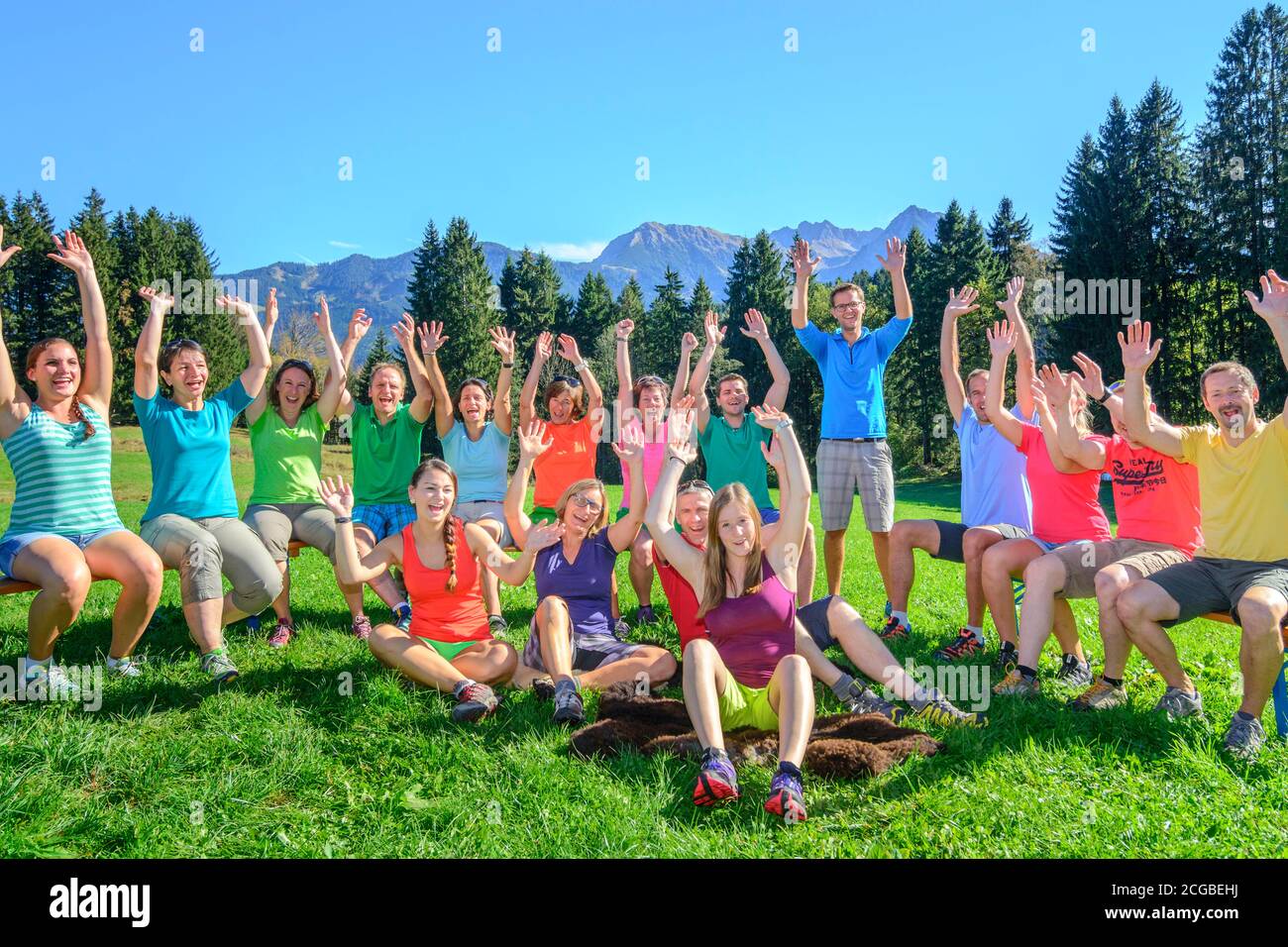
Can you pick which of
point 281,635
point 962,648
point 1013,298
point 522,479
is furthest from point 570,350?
point 962,648

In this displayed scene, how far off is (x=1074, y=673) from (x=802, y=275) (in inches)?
172

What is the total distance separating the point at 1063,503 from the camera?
252 inches

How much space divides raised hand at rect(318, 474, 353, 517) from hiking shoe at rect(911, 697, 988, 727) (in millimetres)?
3970

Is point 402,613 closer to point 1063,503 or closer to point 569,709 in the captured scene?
point 569,709

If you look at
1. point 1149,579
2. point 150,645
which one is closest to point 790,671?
point 1149,579

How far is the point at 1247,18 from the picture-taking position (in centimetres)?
3325

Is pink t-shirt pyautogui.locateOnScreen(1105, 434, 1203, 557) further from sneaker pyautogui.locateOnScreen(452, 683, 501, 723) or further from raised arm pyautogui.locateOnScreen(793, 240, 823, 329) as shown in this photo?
sneaker pyautogui.locateOnScreen(452, 683, 501, 723)

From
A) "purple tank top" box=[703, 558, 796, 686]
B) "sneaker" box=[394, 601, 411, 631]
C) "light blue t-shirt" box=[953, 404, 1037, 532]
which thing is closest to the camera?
"purple tank top" box=[703, 558, 796, 686]

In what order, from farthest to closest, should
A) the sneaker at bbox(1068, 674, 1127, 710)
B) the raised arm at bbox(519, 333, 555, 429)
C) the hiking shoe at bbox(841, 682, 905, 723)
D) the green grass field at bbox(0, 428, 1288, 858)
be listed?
the raised arm at bbox(519, 333, 555, 429)
the sneaker at bbox(1068, 674, 1127, 710)
the hiking shoe at bbox(841, 682, 905, 723)
the green grass field at bbox(0, 428, 1288, 858)

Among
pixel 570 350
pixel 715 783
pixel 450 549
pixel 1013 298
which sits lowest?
pixel 715 783

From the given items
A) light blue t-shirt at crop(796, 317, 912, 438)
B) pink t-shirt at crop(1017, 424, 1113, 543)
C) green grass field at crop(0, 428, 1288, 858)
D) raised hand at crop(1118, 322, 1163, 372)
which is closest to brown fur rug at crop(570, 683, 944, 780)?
green grass field at crop(0, 428, 1288, 858)

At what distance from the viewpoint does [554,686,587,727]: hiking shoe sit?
5.01 m
